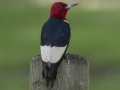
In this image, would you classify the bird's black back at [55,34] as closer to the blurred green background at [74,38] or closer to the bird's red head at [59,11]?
the bird's red head at [59,11]

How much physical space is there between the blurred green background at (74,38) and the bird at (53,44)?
2723 mm

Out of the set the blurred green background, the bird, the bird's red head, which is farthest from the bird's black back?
the blurred green background

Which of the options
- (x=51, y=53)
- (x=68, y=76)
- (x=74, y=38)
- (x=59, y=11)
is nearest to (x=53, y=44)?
(x=51, y=53)

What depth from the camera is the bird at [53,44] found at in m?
3.31

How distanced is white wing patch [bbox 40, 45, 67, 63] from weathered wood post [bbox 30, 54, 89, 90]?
3.6 inches

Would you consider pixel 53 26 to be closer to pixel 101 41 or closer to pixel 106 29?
pixel 101 41

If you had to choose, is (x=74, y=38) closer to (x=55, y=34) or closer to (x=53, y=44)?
(x=55, y=34)

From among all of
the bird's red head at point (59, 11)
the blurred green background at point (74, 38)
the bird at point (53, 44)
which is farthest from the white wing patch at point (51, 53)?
the blurred green background at point (74, 38)

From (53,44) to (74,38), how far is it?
5079mm

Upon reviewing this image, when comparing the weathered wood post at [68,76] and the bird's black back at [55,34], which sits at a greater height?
the bird's black back at [55,34]

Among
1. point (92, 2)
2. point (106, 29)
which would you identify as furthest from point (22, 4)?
point (106, 29)

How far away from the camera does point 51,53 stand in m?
3.53

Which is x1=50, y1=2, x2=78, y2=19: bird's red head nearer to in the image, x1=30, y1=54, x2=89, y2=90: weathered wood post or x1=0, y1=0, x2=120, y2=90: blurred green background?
x1=30, y1=54, x2=89, y2=90: weathered wood post

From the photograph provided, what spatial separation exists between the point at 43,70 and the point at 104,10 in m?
7.29
